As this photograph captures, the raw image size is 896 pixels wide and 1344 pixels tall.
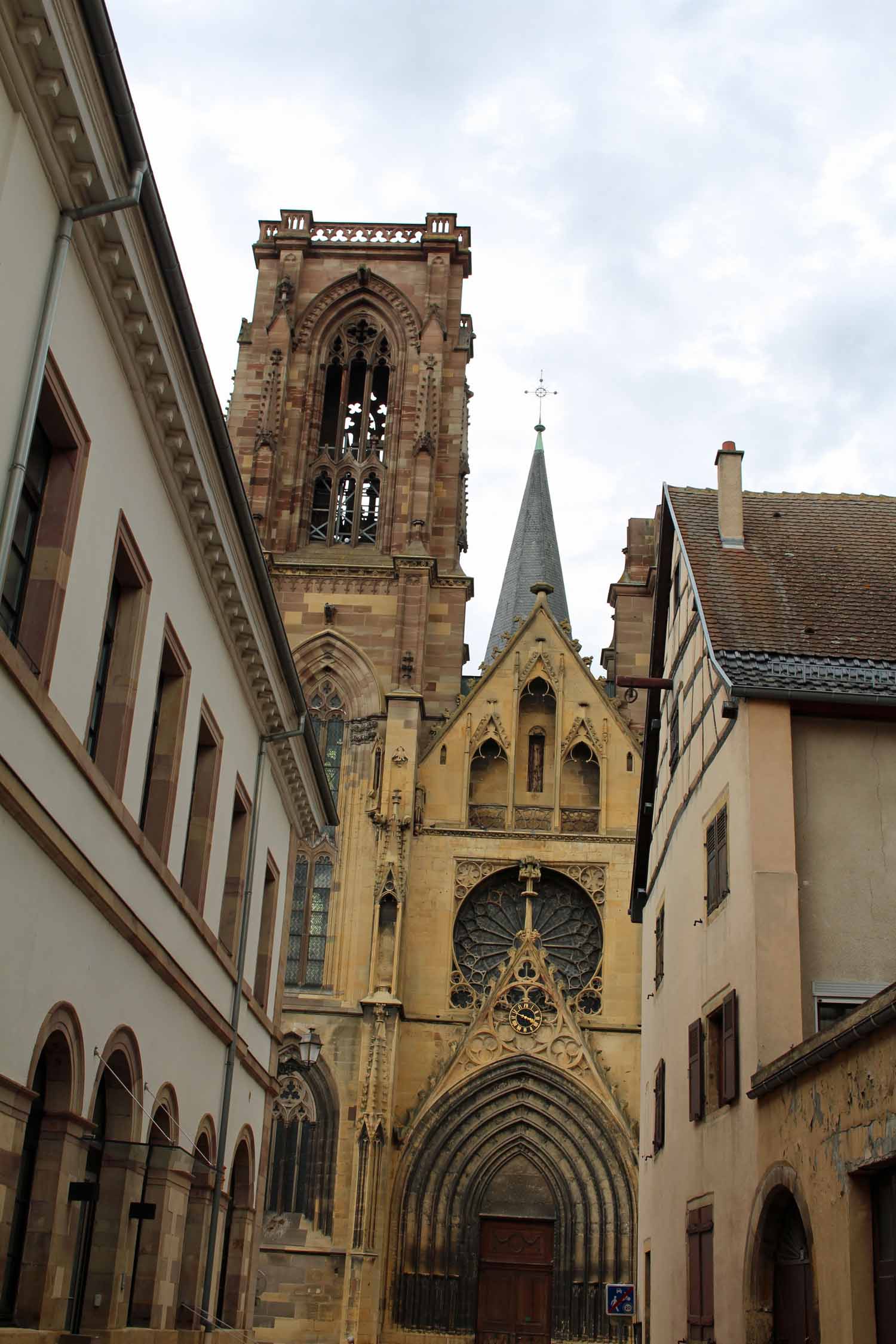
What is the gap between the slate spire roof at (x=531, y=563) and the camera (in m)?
46.6

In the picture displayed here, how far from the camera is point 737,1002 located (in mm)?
13688

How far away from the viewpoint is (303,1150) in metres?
29.2

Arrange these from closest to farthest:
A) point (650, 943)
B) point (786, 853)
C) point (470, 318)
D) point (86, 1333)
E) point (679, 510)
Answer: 1. point (86, 1333)
2. point (786, 853)
3. point (679, 510)
4. point (650, 943)
5. point (470, 318)

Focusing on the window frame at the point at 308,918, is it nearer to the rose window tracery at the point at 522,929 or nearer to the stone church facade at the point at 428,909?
the stone church facade at the point at 428,909

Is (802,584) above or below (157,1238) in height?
above

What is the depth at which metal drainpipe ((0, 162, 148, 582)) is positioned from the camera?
8.13 meters

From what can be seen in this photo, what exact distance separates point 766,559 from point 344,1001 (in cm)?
1614

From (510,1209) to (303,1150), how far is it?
4161mm

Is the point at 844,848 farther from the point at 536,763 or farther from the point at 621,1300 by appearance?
the point at 536,763

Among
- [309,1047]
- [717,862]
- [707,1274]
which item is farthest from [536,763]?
[707,1274]

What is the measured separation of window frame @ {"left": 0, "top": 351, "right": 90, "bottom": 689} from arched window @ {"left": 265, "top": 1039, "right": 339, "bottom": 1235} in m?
21.1

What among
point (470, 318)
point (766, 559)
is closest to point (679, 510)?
point (766, 559)

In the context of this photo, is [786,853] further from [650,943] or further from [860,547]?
[650,943]

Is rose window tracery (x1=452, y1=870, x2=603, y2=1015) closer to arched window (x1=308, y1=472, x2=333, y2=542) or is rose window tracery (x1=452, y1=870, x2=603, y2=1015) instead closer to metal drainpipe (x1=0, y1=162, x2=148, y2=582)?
arched window (x1=308, y1=472, x2=333, y2=542)
